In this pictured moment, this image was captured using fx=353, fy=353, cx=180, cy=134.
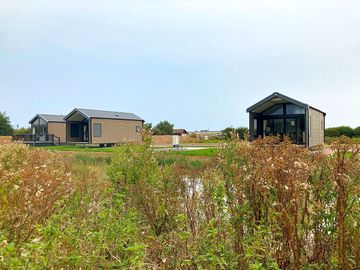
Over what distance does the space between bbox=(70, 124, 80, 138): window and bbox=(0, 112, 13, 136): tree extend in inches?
615

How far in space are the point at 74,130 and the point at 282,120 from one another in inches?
759

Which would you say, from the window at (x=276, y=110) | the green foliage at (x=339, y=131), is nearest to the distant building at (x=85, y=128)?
the window at (x=276, y=110)

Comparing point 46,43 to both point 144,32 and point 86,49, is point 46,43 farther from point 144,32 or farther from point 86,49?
point 144,32

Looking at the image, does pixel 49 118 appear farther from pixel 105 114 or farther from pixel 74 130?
pixel 105 114

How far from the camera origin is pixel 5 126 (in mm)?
44625

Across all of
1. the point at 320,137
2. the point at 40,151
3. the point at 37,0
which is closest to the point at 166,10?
the point at 37,0

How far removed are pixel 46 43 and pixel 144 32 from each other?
467 centimetres

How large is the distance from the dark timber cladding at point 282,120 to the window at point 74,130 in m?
17.5

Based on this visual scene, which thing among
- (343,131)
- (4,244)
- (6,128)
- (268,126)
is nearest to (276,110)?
(268,126)

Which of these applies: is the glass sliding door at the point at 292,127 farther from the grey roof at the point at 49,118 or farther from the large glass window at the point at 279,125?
the grey roof at the point at 49,118

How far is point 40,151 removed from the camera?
7.61 m

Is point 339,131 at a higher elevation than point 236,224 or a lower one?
higher

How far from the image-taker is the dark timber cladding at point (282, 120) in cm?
2266

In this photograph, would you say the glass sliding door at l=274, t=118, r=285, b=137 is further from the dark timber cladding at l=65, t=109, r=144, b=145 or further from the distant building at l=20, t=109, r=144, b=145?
the dark timber cladding at l=65, t=109, r=144, b=145
